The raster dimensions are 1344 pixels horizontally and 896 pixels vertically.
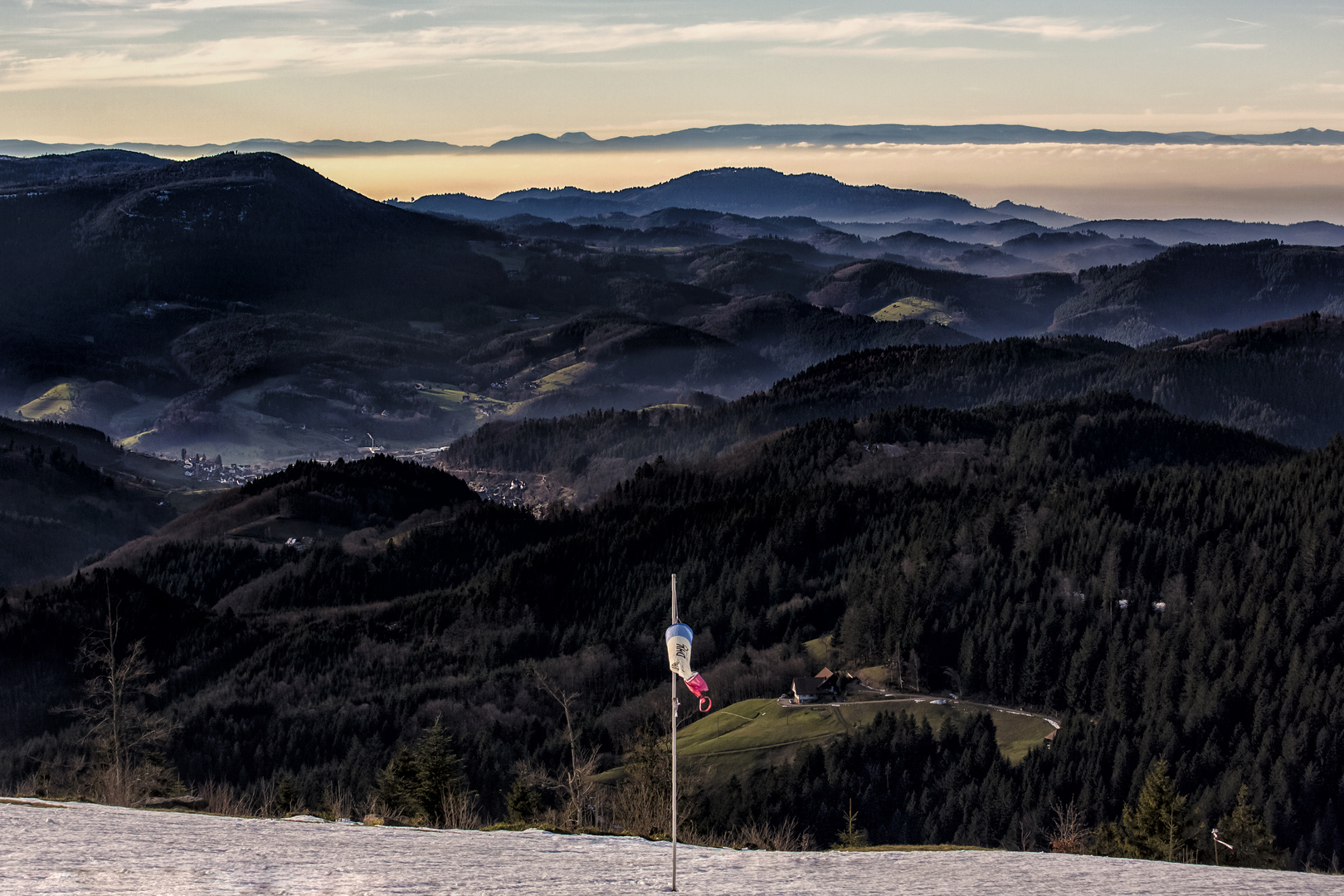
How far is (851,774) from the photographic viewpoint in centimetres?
12062

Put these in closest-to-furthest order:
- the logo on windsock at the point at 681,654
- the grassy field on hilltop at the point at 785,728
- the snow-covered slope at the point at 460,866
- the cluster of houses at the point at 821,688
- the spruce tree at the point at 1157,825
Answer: the logo on windsock at the point at 681,654 < the snow-covered slope at the point at 460,866 < the spruce tree at the point at 1157,825 < the grassy field on hilltop at the point at 785,728 < the cluster of houses at the point at 821,688

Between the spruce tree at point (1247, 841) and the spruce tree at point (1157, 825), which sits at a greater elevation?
the spruce tree at point (1157, 825)

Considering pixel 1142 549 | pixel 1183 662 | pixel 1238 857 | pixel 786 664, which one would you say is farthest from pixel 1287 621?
pixel 1238 857

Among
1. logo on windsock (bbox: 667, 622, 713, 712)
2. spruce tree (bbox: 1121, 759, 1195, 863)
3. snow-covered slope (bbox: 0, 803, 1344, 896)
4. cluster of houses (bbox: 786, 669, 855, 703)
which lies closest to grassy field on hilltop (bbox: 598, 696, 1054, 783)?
cluster of houses (bbox: 786, 669, 855, 703)

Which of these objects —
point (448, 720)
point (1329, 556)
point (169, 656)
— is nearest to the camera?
point (448, 720)

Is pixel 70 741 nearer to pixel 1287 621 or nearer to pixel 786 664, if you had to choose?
pixel 786 664

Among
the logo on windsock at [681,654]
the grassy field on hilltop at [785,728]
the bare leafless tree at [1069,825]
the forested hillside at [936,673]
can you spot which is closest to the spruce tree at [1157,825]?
the bare leafless tree at [1069,825]

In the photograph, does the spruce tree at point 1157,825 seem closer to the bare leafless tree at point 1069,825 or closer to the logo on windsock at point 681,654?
the bare leafless tree at point 1069,825

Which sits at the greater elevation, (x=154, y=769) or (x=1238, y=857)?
(x=154, y=769)

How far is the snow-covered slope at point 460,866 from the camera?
37281 millimetres

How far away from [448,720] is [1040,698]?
7400 cm

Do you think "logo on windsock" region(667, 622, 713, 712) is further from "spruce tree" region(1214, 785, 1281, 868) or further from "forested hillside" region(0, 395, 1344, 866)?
"forested hillside" region(0, 395, 1344, 866)

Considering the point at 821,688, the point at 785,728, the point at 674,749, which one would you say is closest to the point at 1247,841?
the point at 785,728

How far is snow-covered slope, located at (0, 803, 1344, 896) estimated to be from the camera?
1468 inches
